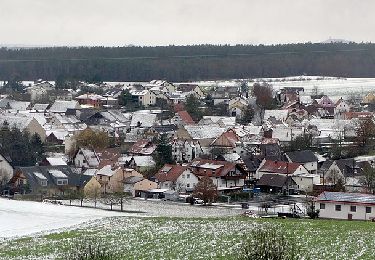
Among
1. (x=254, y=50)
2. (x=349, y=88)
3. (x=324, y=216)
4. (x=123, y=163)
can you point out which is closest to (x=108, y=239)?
(x=324, y=216)

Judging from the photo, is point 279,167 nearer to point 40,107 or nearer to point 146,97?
point 40,107

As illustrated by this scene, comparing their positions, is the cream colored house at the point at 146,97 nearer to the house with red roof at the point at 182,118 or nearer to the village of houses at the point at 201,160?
the village of houses at the point at 201,160

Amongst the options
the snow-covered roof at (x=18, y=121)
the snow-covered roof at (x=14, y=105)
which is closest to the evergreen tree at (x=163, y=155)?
the snow-covered roof at (x=18, y=121)

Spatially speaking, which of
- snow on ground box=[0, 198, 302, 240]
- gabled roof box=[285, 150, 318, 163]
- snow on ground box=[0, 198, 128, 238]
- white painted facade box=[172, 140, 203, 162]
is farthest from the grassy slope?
white painted facade box=[172, 140, 203, 162]

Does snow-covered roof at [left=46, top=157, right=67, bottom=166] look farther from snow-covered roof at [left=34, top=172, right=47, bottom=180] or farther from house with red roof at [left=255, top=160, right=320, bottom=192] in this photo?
house with red roof at [left=255, top=160, right=320, bottom=192]

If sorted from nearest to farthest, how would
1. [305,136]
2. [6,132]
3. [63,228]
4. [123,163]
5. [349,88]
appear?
[63,228] < [123,163] < [6,132] < [305,136] < [349,88]

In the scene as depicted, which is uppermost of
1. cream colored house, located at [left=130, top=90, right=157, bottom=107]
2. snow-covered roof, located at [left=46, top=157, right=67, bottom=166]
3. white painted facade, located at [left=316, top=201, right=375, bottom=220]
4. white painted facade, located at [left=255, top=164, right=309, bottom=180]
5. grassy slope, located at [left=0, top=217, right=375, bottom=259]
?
cream colored house, located at [left=130, top=90, right=157, bottom=107]

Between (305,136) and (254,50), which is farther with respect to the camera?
(254,50)

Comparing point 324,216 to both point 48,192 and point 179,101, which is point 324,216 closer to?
point 48,192
